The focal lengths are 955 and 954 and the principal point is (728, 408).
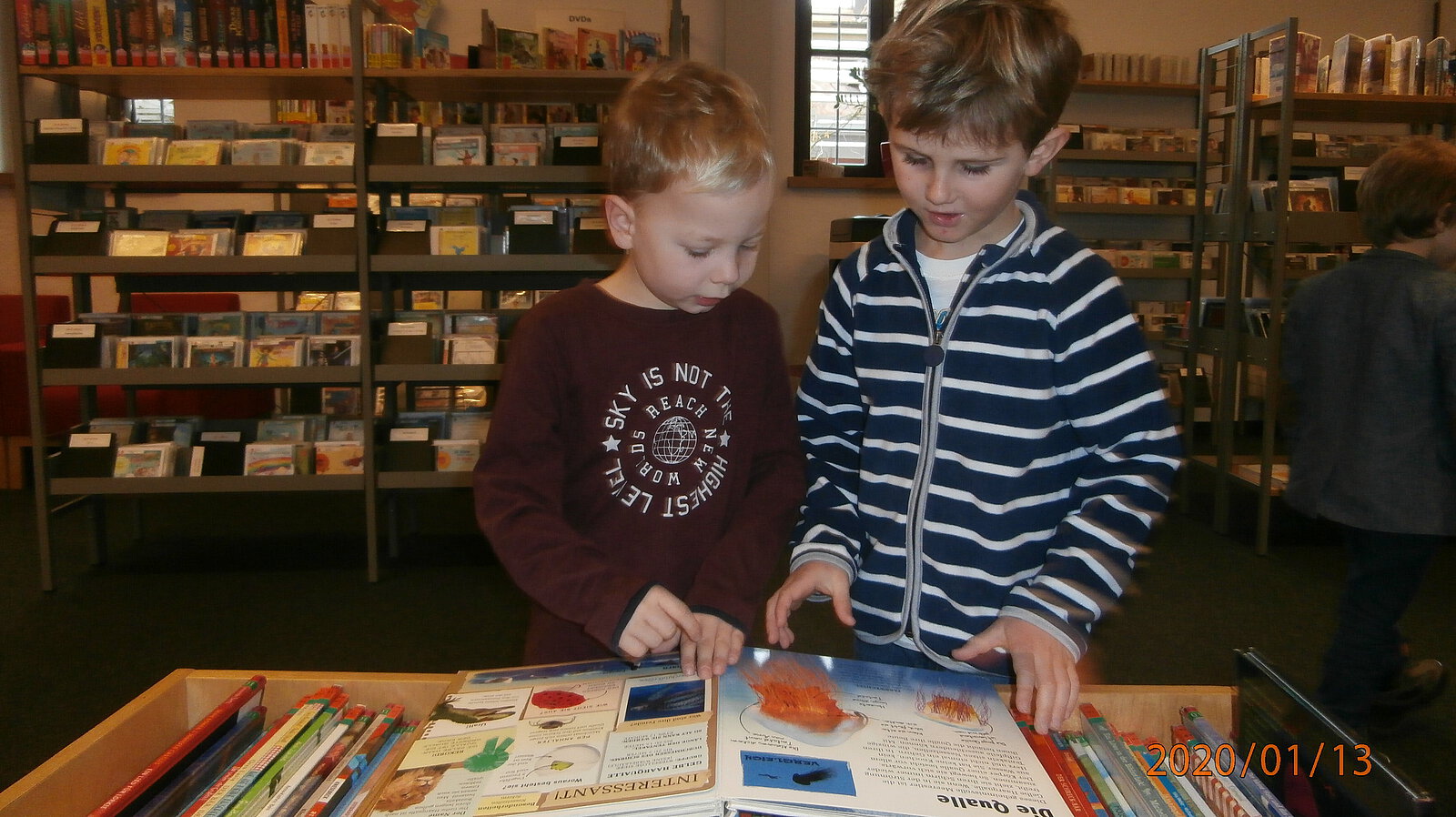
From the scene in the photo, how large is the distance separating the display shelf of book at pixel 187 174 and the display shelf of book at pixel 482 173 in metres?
A: 0.14

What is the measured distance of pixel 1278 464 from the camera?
13.4 ft

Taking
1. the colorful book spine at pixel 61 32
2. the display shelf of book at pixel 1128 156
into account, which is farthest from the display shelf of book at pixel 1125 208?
the colorful book spine at pixel 61 32

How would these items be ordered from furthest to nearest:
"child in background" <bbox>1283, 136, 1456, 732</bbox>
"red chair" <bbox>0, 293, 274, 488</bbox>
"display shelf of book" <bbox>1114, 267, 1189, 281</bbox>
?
"display shelf of book" <bbox>1114, 267, 1189, 281</bbox>, "red chair" <bbox>0, 293, 274, 488</bbox>, "child in background" <bbox>1283, 136, 1456, 732</bbox>

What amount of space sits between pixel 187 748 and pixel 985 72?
92 centimetres

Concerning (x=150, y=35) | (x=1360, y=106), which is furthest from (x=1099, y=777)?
(x=1360, y=106)

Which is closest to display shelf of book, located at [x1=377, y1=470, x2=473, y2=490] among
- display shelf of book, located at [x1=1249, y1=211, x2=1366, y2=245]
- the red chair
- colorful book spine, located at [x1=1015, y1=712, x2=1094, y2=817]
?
the red chair

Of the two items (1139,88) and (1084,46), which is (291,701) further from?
(1139,88)

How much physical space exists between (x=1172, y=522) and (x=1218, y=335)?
2.85ft

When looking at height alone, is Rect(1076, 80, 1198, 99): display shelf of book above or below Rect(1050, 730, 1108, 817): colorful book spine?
above

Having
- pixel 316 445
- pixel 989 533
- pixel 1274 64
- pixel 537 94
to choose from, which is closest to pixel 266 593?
pixel 316 445

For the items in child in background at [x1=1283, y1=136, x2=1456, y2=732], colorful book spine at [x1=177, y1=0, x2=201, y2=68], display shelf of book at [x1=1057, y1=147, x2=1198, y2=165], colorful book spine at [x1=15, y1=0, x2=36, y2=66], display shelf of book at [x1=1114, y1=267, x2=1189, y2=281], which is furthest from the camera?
display shelf of book at [x1=1057, y1=147, x2=1198, y2=165]

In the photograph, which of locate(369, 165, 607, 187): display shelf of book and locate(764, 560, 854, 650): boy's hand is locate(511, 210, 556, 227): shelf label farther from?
locate(764, 560, 854, 650): boy's hand

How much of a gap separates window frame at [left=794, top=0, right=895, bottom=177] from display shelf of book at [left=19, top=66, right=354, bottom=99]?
3.25m

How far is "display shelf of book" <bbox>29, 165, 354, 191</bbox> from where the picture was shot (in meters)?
3.19
